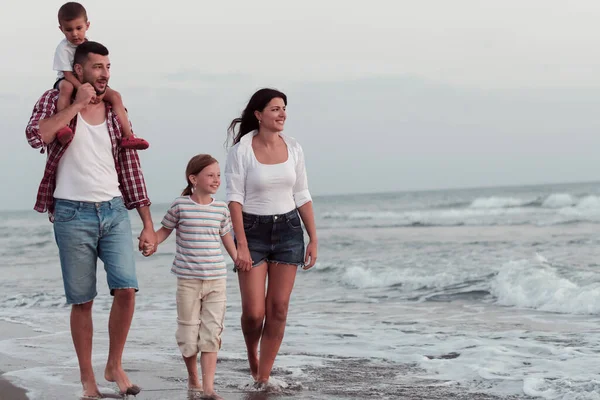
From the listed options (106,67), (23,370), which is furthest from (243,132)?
(23,370)

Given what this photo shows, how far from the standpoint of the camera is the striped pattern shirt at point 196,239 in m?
4.41

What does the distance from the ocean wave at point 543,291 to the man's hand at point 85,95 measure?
641 centimetres

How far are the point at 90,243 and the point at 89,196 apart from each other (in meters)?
0.25

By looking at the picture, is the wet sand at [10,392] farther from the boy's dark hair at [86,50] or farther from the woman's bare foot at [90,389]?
the boy's dark hair at [86,50]

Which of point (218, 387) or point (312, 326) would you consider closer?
point (218, 387)

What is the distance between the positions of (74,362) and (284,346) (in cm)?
187

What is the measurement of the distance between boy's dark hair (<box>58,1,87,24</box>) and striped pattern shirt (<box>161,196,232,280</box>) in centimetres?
115

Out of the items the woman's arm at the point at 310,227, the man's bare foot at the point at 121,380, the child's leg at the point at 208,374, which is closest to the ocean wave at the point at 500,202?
the woman's arm at the point at 310,227

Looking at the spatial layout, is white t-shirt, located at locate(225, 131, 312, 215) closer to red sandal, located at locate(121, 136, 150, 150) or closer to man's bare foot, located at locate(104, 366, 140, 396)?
red sandal, located at locate(121, 136, 150, 150)

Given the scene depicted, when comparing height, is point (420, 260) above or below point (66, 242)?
Result: below

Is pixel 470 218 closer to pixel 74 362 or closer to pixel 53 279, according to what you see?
pixel 53 279

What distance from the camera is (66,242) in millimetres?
4121

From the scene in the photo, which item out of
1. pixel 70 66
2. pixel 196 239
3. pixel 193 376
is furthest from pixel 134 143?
pixel 193 376

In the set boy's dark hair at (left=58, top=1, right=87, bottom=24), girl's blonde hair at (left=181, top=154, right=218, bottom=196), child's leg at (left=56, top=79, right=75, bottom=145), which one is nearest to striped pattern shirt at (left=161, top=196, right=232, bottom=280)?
girl's blonde hair at (left=181, top=154, right=218, bottom=196)
